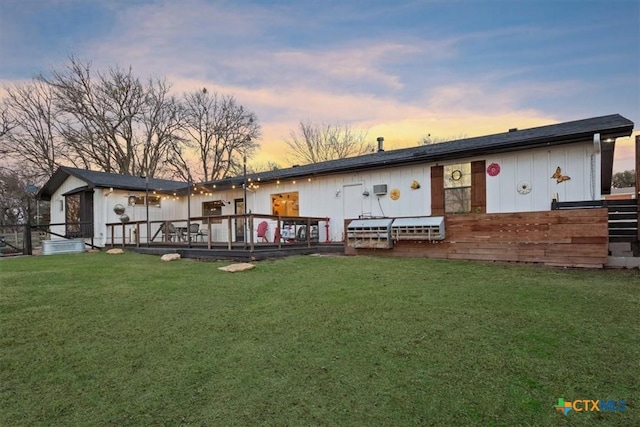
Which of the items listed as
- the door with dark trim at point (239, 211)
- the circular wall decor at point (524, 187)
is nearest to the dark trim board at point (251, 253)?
the door with dark trim at point (239, 211)

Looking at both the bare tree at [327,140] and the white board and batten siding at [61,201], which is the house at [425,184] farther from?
the bare tree at [327,140]

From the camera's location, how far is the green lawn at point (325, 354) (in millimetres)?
1836

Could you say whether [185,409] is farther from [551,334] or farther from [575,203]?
[575,203]

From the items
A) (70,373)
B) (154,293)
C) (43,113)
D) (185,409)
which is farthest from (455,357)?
(43,113)

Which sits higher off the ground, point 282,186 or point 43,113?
point 43,113

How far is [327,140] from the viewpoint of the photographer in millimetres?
27719

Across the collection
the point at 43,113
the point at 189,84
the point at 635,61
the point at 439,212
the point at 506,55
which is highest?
the point at 189,84

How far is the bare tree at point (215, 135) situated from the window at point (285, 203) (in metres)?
13.9

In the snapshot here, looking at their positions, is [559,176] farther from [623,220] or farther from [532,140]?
[623,220]

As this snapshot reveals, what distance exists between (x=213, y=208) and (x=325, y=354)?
12.8m

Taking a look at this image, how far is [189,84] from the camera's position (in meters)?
24.5

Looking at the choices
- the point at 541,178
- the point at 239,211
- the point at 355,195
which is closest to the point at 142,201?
the point at 239,211

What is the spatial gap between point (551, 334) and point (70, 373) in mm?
3686

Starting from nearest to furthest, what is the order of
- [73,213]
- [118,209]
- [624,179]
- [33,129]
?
[118,209]
[73,213]
[33,129]
[624,179]
